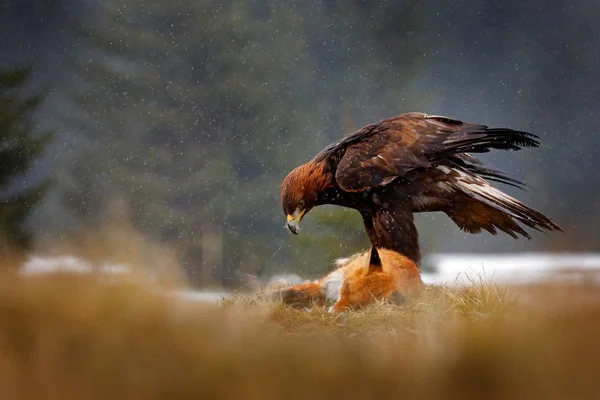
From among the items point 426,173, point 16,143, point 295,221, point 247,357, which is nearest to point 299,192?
point 295,221

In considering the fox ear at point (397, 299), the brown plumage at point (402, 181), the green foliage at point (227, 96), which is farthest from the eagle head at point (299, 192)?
the green foliage at point (227, 96)

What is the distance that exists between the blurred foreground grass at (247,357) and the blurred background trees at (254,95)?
4393 mm

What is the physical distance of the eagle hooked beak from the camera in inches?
103

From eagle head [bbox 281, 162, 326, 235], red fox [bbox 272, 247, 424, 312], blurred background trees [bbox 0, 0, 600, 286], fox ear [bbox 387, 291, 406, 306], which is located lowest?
fox ear [bbox 387, 291, 406, 306]

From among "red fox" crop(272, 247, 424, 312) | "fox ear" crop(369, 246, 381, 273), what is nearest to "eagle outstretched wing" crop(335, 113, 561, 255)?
"red fox" crop(272, 247, 424, 312)

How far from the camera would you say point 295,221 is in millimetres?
2656

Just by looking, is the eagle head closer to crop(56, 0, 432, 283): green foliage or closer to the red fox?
the red fox

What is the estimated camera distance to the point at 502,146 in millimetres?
2518

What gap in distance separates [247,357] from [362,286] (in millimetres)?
1510

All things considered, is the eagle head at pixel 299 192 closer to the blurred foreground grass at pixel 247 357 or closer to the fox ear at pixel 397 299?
the fox ear at pixel 397 299

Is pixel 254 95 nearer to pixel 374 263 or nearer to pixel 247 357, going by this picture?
pixel 374 263

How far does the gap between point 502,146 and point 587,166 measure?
8.58 feet

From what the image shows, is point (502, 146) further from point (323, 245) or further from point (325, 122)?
point (325, 122)

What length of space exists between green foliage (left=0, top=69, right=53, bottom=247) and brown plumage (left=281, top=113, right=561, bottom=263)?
193 cm
